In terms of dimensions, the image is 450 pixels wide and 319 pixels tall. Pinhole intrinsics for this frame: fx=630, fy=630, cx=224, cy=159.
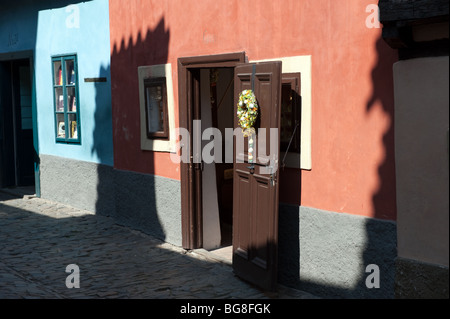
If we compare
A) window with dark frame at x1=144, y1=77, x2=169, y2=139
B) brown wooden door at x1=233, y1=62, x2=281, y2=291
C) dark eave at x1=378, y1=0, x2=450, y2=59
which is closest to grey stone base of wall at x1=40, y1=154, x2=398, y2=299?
brown wooden door at x1=233, y1=62, x2=281, y2=291

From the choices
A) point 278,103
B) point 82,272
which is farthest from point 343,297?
point 82,272

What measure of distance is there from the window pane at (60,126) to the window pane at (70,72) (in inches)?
29.7

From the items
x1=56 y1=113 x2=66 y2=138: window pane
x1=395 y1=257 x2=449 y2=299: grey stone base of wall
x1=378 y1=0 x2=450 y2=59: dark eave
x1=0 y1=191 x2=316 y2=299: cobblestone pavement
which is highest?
x1=378 y1=0 x2=450 y2=59: dark eave

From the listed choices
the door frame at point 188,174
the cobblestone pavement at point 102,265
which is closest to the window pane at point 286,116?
the door frame at point 188,174

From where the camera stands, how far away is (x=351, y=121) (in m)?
6.24

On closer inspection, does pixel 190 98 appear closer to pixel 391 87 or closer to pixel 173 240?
pixel 173 240

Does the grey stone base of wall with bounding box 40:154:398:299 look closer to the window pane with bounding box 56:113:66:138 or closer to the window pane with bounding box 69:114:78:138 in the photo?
the window pane with bounding box 69:114:78:138

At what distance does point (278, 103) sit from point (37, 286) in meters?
3.45

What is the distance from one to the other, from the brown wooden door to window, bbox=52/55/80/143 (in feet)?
17.0

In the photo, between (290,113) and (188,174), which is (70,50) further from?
(290,113)

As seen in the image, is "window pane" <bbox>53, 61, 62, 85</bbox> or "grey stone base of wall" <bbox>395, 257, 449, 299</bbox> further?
"window pane" <bbox>53, 61, 62, 85</bbox>

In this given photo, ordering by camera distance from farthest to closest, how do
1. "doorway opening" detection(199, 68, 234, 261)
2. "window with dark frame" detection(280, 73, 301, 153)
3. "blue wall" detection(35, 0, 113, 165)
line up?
"blue wall" detection(35, 0, 113, 165) < "doorway opening" detection(199, 68, 234, 261) < "window with dark frame" detection(280, 73, 301, 153)

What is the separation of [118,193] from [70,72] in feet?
9.36

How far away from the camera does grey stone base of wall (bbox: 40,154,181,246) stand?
9195 millimetres
